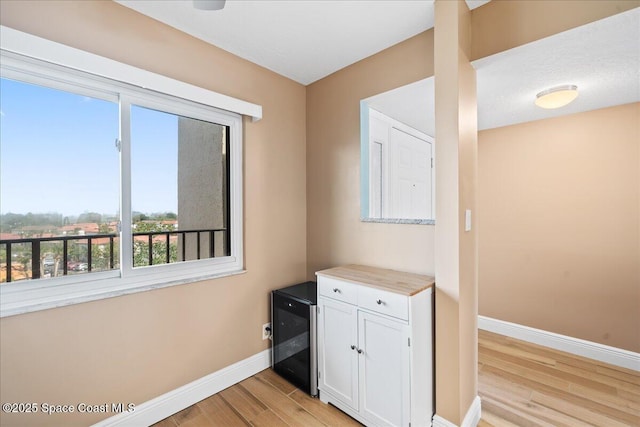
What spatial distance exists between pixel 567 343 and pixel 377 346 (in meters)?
2.22

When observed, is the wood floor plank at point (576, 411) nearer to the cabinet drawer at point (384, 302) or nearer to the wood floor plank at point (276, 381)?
the cabinet drawer at point (384, 302)

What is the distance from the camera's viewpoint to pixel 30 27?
55.3 inches

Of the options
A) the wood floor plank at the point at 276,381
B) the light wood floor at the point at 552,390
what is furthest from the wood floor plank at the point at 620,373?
the wood floor plank at the point at 276,381

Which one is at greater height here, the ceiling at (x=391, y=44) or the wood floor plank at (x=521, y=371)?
the ceiling at (x=391, y=44)

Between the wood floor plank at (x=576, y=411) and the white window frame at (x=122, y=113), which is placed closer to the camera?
the white window frame at (x=122, y=113)

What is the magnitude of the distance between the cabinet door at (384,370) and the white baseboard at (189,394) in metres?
0.97

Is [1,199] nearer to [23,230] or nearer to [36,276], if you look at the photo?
[23,230]

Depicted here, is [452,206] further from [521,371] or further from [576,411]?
[521,371]

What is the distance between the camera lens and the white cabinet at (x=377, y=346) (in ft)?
5.08

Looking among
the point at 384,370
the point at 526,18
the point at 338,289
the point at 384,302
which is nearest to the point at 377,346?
the point at 384,370

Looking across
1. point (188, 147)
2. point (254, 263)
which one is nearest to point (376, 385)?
point (254, 263)

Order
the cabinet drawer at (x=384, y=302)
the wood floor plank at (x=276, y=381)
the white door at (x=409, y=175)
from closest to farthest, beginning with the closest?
the cabinet drawer at (x=384, y=302) → the wood floor plank at (x=276, y=381) → the white door at (x=409, y=175)

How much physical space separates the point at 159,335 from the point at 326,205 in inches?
62.1

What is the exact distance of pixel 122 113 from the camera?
5.68 feet
